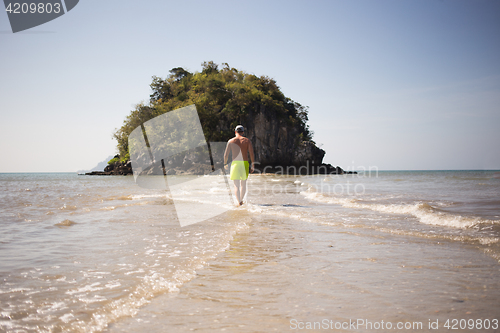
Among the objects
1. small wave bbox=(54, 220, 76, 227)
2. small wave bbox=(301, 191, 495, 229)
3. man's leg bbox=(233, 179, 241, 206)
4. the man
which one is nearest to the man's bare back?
the man

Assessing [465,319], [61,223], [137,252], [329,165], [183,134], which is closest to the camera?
[465,319]

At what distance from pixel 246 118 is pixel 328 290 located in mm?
46216

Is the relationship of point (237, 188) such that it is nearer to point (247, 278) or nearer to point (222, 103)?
point (247, 278)

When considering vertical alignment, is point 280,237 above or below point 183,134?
below

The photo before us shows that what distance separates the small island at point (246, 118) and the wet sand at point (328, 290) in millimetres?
42055

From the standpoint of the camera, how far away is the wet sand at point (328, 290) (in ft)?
5.54

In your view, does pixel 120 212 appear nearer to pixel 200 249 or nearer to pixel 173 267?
pixel 200 249

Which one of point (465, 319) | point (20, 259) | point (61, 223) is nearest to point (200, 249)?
point (20, 259)

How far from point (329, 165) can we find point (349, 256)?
53.7 metres

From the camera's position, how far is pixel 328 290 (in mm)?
2102

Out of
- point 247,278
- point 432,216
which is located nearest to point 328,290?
point 247,278

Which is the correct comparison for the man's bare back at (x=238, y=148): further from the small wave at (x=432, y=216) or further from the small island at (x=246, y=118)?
the small island at (x=246, y=118)

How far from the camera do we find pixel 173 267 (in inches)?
103

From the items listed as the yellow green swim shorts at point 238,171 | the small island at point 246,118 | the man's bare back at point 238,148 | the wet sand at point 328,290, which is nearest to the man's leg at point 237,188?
the yellow green swim shorts at point 238,171
